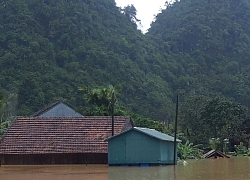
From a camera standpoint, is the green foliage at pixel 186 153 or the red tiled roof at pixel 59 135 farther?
the green foliage at pixel 186 153

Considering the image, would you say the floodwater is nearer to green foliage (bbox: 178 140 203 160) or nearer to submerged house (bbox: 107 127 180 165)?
submerged house (bbox: 107 127 180 165)

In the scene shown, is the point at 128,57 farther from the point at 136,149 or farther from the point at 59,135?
the point at 136,149

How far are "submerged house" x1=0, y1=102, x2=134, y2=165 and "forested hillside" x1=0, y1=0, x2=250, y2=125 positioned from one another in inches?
932

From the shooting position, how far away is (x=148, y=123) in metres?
43.3

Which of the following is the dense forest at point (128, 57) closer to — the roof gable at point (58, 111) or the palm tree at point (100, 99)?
the palm tree at point (100, 99)

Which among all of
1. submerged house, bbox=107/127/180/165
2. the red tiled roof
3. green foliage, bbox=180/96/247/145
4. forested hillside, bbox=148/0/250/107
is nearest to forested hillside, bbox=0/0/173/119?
forested hillside, bbox=148/0/250/107

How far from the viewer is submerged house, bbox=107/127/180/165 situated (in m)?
27.4

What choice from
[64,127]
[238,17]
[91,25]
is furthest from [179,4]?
[64,127]

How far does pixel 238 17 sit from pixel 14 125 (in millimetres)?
77605

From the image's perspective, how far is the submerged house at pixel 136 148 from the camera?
27391 mm

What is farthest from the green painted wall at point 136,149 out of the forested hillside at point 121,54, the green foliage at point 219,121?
the forested hillside at point 121,54

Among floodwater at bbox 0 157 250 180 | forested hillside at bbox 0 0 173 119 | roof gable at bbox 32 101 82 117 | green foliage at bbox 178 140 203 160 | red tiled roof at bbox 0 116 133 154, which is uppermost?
forested hillside at bbox 0 0 173 119

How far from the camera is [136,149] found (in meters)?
27.5

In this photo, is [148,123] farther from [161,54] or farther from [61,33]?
[161,54]
